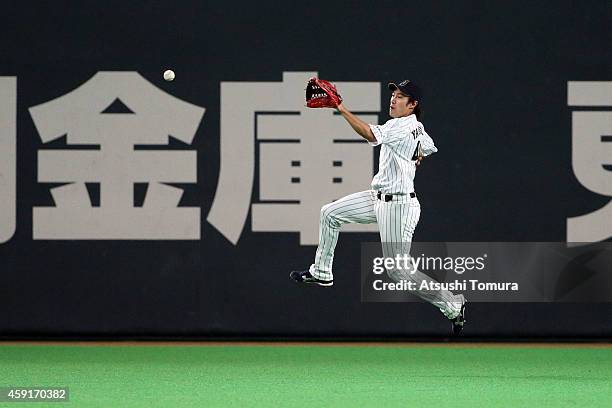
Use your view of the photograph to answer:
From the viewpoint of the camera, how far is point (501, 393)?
7203mm

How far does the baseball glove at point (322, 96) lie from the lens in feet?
24.3

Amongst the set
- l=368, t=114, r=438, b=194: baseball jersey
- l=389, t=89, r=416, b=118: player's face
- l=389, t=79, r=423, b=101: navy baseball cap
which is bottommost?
l=368, t=114, r=438, b=194: baseball jersey

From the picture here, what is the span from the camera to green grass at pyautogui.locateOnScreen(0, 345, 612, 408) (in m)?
6.91

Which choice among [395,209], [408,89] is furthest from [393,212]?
[408,89]

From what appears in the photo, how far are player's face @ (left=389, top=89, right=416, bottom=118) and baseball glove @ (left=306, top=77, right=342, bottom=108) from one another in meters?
0.57

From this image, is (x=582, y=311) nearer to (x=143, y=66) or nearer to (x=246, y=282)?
(x=246, y=282)

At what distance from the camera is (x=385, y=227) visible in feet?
25.6

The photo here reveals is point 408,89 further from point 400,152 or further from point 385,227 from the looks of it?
point 385,227

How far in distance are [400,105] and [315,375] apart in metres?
1.97

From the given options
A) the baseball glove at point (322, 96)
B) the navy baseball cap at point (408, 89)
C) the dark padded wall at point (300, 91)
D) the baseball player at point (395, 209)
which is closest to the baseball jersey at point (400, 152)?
the baseball player at point (395, 209)

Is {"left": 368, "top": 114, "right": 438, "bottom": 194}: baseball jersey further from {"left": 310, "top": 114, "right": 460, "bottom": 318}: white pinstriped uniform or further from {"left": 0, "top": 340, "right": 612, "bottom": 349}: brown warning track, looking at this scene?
{"left": 0, "top": 340, "right": 612, "bottom": 349}: brown warning track

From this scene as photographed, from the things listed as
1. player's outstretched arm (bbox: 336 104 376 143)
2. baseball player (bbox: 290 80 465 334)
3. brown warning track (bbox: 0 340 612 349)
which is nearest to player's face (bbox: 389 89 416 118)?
baseball player (bbox: 290 80 465 334)

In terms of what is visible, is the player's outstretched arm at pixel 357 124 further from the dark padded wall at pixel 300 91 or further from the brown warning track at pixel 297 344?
the brown warning track at pixel 297 344

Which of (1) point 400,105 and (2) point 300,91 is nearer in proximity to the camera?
(1) point 400,105
